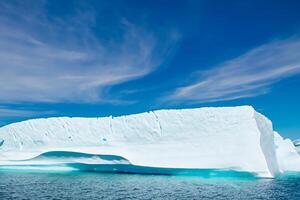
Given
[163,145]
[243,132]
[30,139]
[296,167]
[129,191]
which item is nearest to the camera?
[129,191]

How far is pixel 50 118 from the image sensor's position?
3036cm

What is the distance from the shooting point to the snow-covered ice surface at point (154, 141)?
2305 centimetres

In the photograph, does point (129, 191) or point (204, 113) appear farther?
point (204, 113)

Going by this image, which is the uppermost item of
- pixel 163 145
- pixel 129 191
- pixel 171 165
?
pixel 163 145

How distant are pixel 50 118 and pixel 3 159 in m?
5.44

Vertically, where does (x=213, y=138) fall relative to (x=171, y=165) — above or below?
above

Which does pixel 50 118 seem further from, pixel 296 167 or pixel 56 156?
pixel 296 167

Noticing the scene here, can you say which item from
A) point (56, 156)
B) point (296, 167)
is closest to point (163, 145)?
point (56, 156)

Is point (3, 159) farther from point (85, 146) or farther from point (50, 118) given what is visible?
point (85, 146)

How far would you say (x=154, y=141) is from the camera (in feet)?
84.7

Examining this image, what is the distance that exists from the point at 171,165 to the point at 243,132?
5.67m

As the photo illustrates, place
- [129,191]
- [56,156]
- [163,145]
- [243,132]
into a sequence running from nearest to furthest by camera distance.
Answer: [129,191]
[243,132]
[163,145]
[56,156]

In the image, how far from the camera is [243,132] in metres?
23.6

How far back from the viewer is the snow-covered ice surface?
23.0 metres
